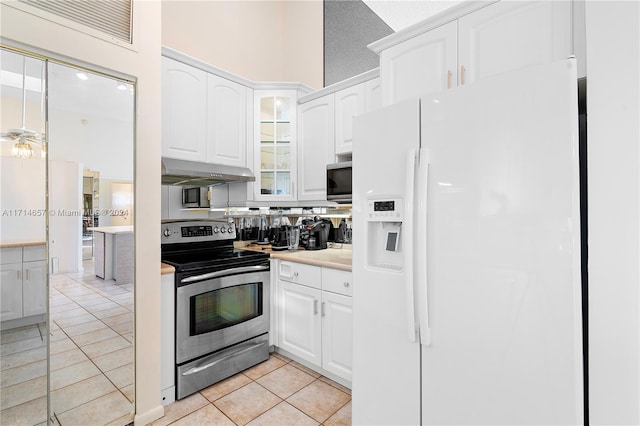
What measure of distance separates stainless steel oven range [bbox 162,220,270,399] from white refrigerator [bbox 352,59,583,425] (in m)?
1.15

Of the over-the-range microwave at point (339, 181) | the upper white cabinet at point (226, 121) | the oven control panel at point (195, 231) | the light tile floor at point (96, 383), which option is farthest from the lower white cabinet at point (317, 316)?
the upper white cabinet at point (226, 121)

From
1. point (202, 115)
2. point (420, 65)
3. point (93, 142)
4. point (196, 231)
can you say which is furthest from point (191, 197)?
point (420, 65)

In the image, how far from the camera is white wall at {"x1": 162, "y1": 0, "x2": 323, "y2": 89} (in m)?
2.85

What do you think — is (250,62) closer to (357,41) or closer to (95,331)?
(357,41)

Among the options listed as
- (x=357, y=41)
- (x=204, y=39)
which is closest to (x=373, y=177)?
(x=357, y=41)

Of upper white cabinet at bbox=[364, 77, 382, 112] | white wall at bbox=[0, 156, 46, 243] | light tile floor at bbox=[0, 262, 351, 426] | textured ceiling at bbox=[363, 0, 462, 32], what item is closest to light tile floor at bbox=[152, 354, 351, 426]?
light tile floor at bbox=[0, 262, 351, 426]

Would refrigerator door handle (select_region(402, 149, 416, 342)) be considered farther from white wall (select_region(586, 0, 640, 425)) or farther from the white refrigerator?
white wall (select_region(586, 0, 640, 425))

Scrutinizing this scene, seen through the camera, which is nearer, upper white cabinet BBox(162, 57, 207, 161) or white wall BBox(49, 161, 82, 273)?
white wall BBox(49, 161, 82, 273)

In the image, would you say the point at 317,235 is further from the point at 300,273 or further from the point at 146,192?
the point at 146,192

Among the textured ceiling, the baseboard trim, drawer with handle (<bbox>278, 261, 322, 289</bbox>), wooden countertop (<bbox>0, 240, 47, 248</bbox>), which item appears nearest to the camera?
wooden countertop (<bbox>0, 240, 47, 248</bbox>)

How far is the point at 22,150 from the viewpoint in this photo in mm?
1449

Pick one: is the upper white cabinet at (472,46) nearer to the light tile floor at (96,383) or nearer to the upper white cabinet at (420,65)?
the upper white cabinet at (420,65)

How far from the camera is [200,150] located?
2504mm

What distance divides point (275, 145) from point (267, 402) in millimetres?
2079
